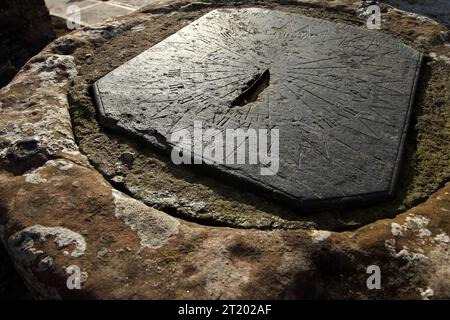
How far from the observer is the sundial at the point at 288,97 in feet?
5.77

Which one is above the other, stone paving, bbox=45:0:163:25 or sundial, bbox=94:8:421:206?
sundial, bbox=94:8:421:206

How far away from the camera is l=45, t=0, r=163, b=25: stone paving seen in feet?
16.1

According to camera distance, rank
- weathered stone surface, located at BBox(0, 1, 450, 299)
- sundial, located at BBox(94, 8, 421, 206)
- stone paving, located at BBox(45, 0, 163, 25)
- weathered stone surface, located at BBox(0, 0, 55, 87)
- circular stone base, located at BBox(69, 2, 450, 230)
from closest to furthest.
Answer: weathered stone surface, located at BBox(0, 1, 450, 299), circular stone base, located at BBox(69, 2, 450, 230), sundial, located at BBox(94, 8, 421, 206), weathered stone surface, located at BBox(0, 0, 55, 87), stone paving, located at BBox(45, 0, 163, 25)

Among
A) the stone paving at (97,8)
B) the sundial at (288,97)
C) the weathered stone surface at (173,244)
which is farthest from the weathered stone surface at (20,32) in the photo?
the weathered stone surface at (173,244)

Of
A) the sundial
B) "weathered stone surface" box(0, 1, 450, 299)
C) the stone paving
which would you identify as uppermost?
the sundial

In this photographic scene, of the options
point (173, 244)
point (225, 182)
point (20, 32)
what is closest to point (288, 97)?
point (225, 182)

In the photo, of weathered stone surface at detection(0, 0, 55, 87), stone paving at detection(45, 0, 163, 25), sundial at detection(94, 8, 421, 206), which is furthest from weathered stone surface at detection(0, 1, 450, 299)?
stone paving at detection(45, 0, 163, 25)

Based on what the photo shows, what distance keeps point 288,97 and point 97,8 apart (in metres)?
3.78

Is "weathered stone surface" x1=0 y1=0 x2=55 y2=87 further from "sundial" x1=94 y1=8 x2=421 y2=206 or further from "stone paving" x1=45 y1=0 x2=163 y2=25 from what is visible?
"sundial" x1=94 y1=8 x2=421 y2=206

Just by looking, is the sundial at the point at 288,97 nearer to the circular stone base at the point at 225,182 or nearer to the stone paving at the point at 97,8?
the circular stone base at the point at 225,182

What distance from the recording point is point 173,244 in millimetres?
1538

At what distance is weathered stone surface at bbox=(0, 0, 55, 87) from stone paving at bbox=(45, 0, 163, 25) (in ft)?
1.86

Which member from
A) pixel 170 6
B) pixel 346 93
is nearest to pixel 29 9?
pixel 170 6
